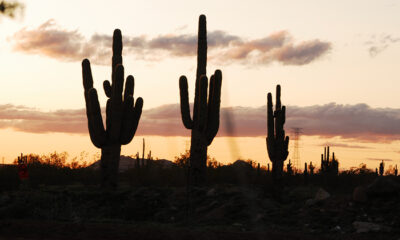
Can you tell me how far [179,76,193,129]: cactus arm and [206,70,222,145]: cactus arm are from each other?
89cm

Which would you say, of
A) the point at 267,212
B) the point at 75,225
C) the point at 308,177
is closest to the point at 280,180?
the point at 308,177

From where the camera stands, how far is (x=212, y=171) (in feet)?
111

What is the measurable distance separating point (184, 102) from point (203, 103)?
2.68 ft

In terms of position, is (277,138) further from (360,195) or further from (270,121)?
(360,195)

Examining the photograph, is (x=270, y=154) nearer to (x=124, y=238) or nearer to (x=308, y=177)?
(x=308, y=177)

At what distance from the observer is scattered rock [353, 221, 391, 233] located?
16797 millimetres

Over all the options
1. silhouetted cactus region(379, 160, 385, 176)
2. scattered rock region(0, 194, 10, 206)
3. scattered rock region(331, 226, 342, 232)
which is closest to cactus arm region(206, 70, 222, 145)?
scattered rock region(0, 194, 10, 206)

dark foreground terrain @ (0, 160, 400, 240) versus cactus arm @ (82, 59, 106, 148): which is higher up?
cactus arm @ (82, 59, 106, 148)

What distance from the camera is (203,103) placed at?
81.8ft

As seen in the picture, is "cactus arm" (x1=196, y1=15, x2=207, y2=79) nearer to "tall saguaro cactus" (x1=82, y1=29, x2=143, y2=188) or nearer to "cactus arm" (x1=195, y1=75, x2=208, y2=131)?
"cactus arm" (x1=195, y1=75, x2=208, y2=131)

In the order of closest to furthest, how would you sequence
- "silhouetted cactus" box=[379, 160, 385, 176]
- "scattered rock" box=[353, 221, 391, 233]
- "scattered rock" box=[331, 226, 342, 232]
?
"scattered rock" box=[353, 221, 391, 233] < "scattered rock" box=[331, 226, 342, 232] < "silhouetted cactus" box=[379, 160, 385, 176]

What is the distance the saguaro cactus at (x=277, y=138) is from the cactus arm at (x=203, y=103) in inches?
228

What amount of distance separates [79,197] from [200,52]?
8254mm

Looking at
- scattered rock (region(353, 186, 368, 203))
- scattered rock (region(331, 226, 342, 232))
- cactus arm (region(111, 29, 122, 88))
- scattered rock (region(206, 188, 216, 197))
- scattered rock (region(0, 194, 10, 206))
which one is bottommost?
scattered rock (region(331, 226, 342, 232))
